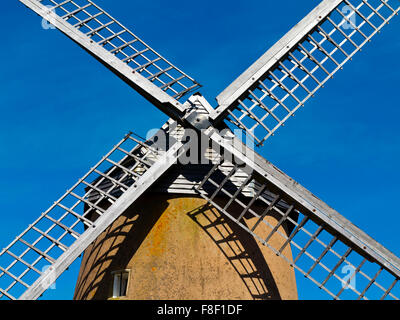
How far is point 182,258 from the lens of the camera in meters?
8.96

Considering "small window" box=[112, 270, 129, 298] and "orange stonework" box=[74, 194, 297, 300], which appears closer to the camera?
"orange stonework" box=[74, 194, 297, 300]

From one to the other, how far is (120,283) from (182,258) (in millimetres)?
1088

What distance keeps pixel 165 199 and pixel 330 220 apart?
263 cm

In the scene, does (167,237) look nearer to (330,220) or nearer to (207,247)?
(207,247)

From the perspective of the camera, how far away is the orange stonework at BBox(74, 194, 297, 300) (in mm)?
8828

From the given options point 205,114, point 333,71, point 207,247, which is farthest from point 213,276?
point 333,71

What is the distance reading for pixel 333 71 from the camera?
32.1 ft

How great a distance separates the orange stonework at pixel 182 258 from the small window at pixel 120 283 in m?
0.08

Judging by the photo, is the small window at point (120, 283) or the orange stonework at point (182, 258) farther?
the small window at point (120, 283)

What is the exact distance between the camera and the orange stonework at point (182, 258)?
8.83m

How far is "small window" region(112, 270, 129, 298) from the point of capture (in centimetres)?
903

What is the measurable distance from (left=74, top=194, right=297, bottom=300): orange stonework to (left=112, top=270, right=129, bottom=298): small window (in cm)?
8
